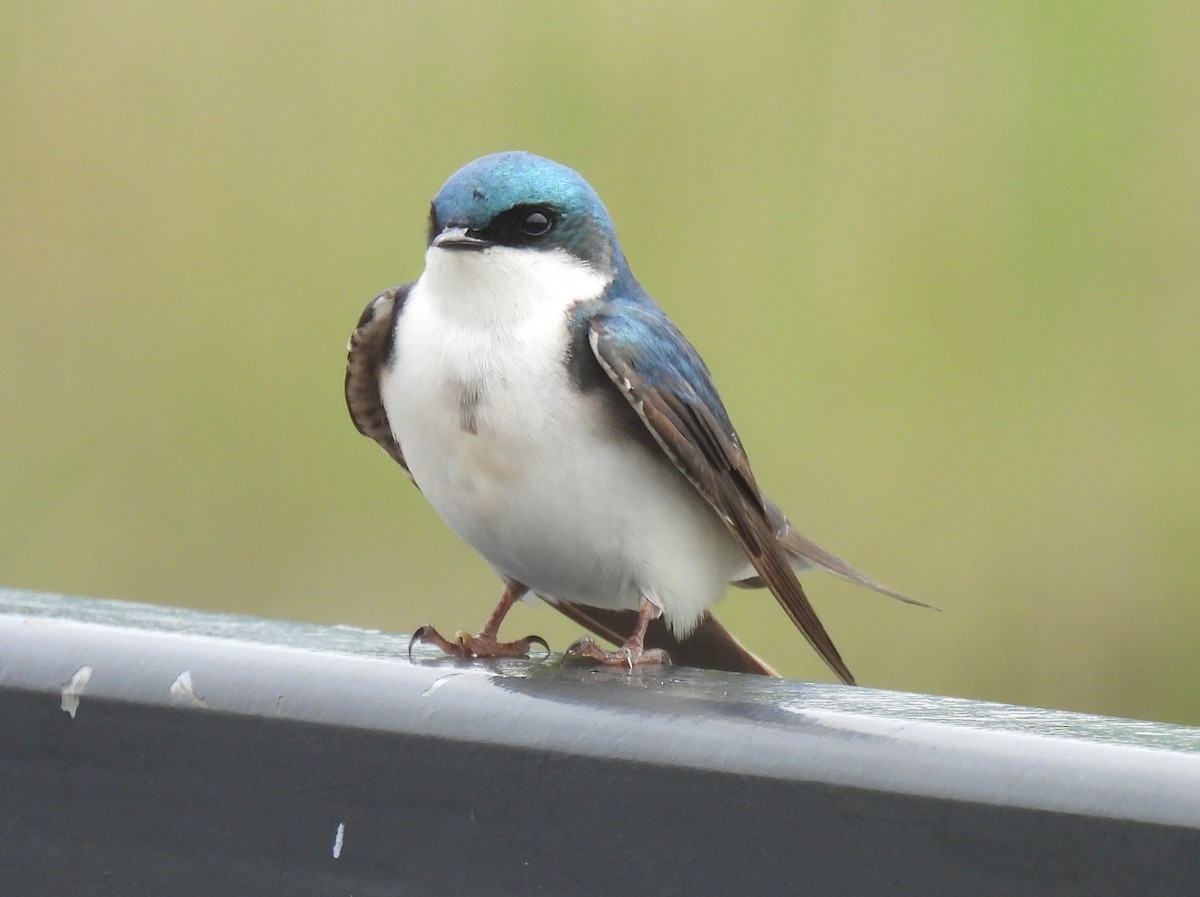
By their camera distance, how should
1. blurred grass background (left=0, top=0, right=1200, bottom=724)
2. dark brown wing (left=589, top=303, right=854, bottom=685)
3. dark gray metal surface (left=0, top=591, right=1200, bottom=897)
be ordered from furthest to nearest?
blurred grass background (left=0, top=0, right=1200, bottom=724), dark brown wing (left=589, top=303, right=854, bottom=685), dark gray metal surface (left=0, top=591, right=1200, bottom=897)

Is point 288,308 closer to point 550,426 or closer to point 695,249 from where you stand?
point 695,249

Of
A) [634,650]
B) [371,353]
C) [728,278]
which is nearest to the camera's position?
[634,650]

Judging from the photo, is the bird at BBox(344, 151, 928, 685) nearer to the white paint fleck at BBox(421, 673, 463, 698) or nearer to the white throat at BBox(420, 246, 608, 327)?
the white throat at BBox(420, 246, 608, 327)

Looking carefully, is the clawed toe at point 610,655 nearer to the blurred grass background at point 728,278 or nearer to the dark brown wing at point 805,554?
the dark brown wing at point 805,554

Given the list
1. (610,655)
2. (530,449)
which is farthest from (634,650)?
(530,449)

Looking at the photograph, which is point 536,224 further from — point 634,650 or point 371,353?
point 634,650

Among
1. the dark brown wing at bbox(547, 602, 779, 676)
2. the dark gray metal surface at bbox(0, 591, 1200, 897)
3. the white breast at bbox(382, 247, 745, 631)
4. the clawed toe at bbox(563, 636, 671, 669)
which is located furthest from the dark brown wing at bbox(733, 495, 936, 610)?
the dark gray metal surface at bbox(0, 591, 1200, 897)
